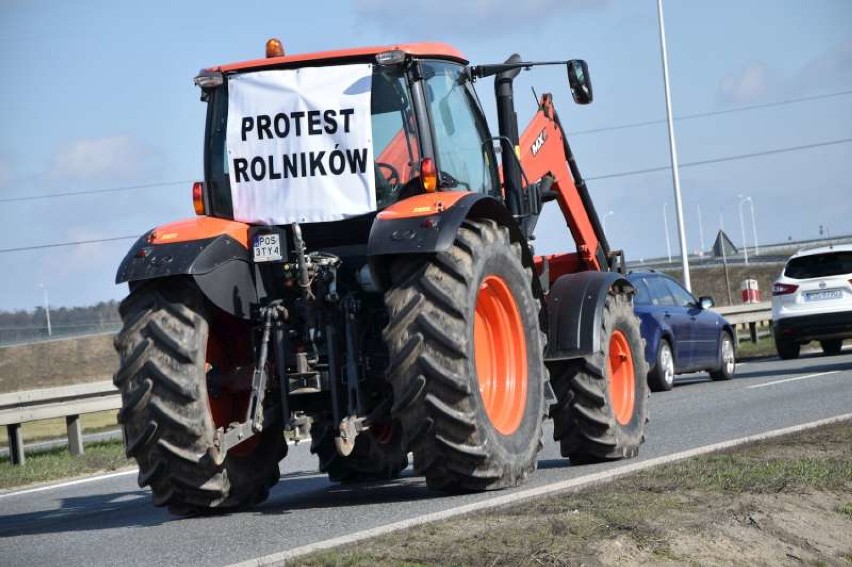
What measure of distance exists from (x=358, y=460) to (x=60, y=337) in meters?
45.0

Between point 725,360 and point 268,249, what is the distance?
14.5 meters

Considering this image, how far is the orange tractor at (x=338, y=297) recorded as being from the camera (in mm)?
8484

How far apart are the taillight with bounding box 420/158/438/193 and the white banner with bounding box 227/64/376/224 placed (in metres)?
0.34

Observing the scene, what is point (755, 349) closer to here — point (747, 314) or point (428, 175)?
point (747, 314)

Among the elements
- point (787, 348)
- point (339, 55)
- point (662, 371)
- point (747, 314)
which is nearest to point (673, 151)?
point (747, 314)

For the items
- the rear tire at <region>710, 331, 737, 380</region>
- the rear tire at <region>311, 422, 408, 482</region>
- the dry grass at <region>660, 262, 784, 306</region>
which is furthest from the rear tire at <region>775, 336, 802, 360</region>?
the dry grass at <region>660, 262, 784, 306</region>

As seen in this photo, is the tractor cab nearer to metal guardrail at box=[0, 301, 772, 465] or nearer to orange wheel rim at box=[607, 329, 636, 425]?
orange wheel rim at box=[607, 329, 636, 425]

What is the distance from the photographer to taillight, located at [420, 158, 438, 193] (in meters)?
9.09

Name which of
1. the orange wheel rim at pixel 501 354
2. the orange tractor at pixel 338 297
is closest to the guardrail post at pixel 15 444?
the orange tractor at pixel 338 297

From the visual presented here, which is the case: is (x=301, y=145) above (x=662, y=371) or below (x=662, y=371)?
above

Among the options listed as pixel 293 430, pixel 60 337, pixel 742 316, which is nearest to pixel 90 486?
pixel 293 430

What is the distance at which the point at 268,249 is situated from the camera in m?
9.08

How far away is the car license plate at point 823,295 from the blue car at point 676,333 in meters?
2.30

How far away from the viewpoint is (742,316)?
31984mm
